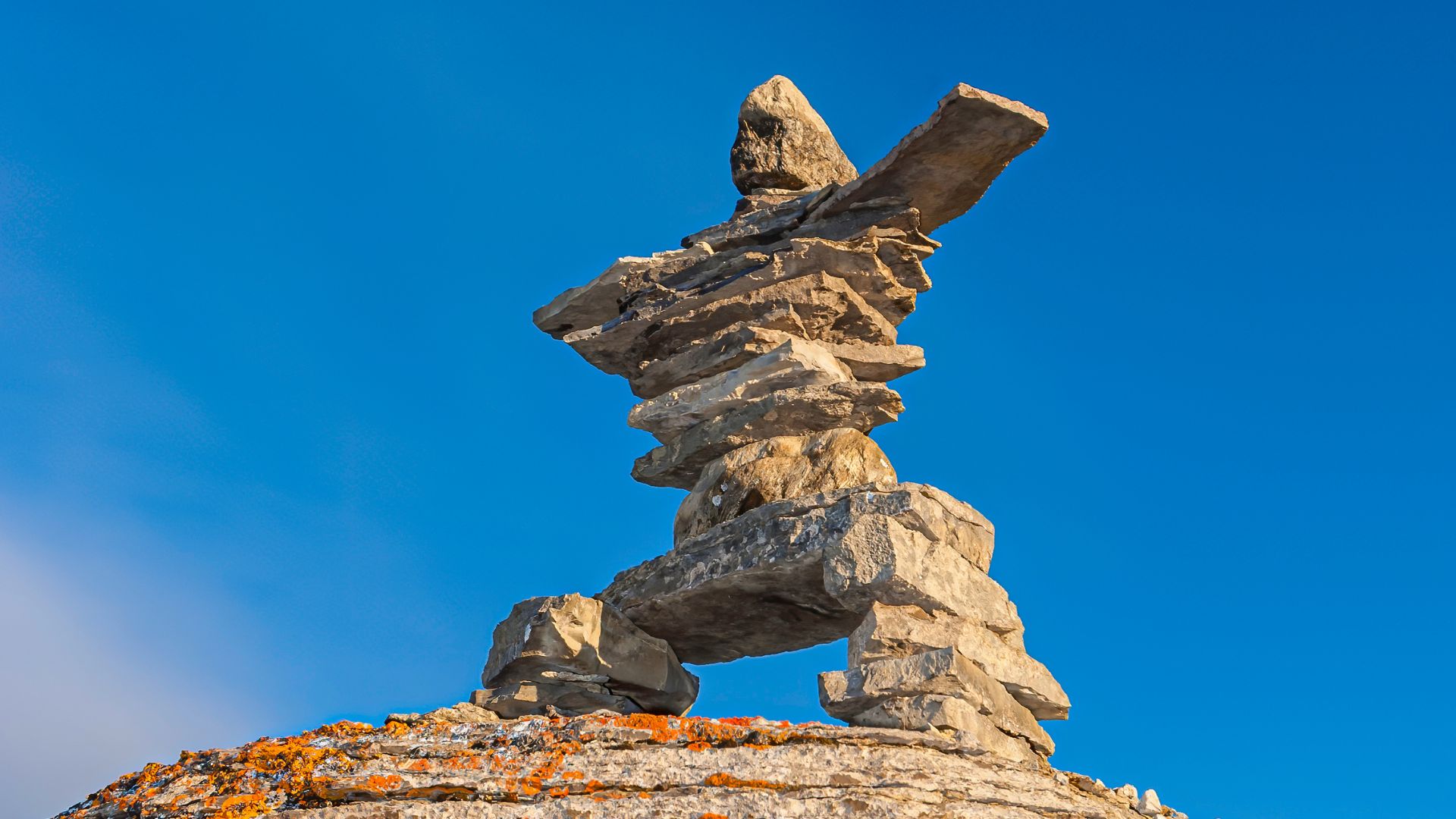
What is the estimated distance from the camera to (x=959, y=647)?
11.1m

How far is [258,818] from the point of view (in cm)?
901

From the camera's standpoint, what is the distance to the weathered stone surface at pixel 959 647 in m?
11.0

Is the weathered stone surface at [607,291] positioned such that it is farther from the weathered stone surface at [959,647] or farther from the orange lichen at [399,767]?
the orange lichen at [399,767]

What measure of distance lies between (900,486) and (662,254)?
5.33 m

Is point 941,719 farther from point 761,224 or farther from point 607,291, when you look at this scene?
point 607,291

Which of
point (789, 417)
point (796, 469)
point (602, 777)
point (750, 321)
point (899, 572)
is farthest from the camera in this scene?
point (750, 321)

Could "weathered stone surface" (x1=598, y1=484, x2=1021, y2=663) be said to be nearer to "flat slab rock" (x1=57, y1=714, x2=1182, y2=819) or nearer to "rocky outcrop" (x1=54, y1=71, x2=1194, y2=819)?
"rocky outcrop" (x1=54, y1=71, x2=1194, y2=819)

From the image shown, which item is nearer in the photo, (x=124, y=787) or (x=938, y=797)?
(x=938, y=797)

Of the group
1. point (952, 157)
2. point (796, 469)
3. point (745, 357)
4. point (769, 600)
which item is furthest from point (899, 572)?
point (952, 157)

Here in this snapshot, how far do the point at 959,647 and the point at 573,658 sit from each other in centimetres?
356

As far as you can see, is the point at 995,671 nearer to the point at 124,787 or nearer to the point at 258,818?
the point at 258,818

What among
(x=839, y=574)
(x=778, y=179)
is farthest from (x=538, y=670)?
(x=778, y=179)

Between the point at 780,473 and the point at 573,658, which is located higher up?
the point at 780,473

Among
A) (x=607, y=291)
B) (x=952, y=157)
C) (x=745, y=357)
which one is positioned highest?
(x=952, y=157)
